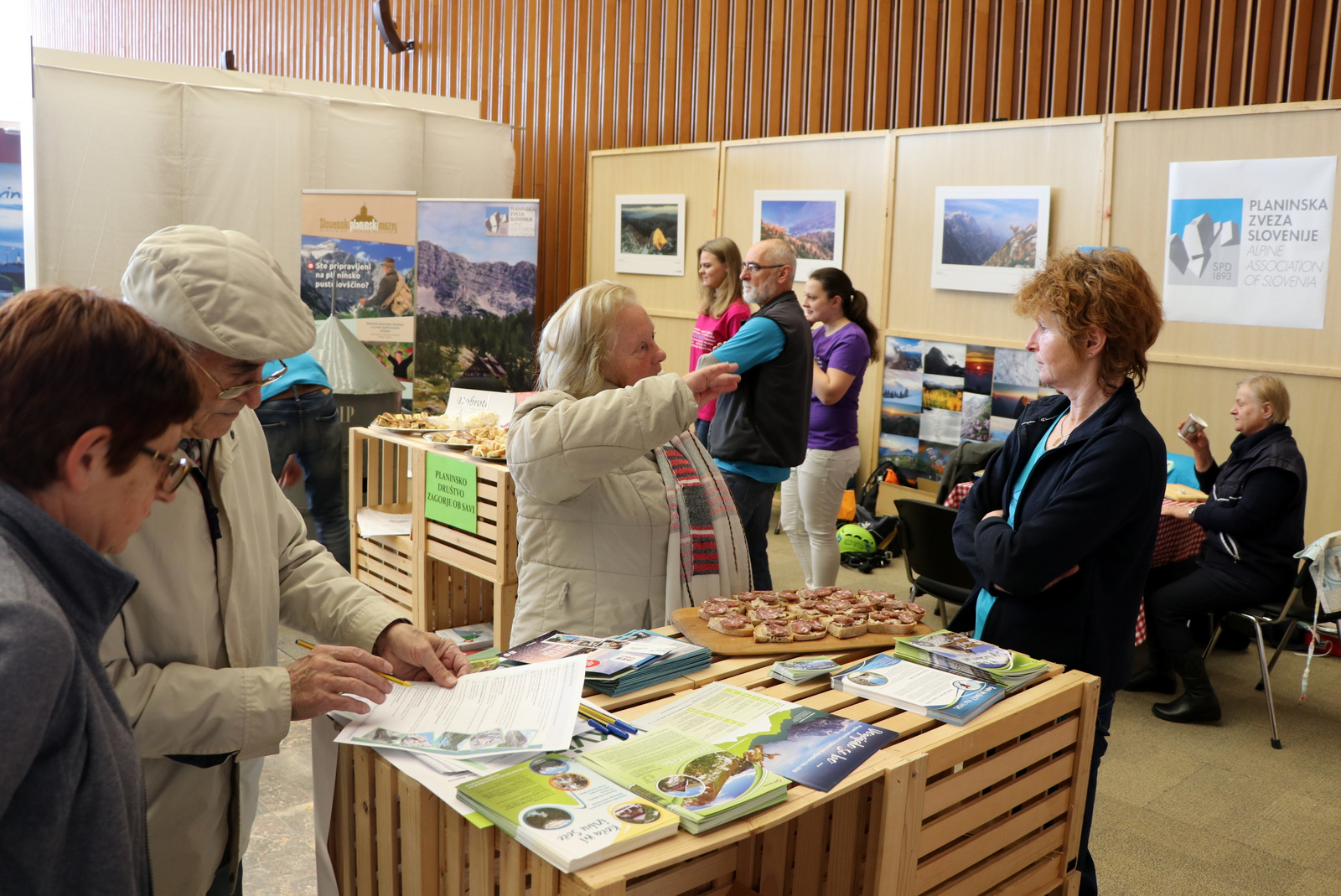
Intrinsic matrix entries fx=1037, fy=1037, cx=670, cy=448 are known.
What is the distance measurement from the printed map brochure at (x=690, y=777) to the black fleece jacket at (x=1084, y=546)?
34.7 inches

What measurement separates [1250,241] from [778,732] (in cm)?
484

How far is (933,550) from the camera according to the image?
440 cm

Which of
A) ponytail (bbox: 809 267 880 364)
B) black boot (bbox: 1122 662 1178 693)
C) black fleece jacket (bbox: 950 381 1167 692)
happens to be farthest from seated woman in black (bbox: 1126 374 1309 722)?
black fleece jacket (bbox: 950 381 1167 692)

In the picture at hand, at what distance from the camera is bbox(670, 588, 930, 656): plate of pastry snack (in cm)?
200

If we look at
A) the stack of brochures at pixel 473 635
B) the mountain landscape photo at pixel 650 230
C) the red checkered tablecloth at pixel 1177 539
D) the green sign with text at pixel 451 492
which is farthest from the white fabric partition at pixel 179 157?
the red checkered tablecloth at pixel 1177 539

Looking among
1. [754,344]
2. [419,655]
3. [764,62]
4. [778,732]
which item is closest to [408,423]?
[754,344]

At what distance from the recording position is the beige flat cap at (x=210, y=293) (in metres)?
1.35

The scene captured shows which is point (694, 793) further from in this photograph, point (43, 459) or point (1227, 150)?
point (1227, 150)

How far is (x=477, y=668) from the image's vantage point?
183 centimetres

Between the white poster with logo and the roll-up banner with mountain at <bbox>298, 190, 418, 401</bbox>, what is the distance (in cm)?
452

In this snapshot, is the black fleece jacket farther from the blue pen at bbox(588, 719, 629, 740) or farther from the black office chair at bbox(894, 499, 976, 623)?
the black office chair at bbox(894, 499, 976, 623)

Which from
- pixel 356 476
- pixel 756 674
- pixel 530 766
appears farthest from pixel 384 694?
pixel 356 476

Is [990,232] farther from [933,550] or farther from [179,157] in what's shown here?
[179,157]

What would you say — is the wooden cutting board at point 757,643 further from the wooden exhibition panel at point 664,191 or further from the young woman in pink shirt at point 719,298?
the wooden exhibition panel at point 664,191
